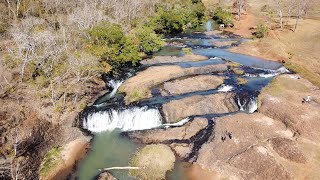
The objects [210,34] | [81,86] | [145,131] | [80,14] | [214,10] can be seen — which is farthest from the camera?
[214,10]

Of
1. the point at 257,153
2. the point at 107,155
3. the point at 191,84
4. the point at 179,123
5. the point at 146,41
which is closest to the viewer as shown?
the point at 257,153

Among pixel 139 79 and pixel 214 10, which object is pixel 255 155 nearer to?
pixel 139 79

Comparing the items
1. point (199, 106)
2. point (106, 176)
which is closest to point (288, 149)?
point (199, 106)

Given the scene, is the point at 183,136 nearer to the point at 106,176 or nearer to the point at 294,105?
the point at 106,176

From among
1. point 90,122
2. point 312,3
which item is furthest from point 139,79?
point 312,3

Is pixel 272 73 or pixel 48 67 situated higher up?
pixel 48 67

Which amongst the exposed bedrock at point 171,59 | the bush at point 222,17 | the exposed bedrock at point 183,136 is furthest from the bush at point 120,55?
the bush at point 222,17

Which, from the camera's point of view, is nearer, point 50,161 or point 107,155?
point 50,161
